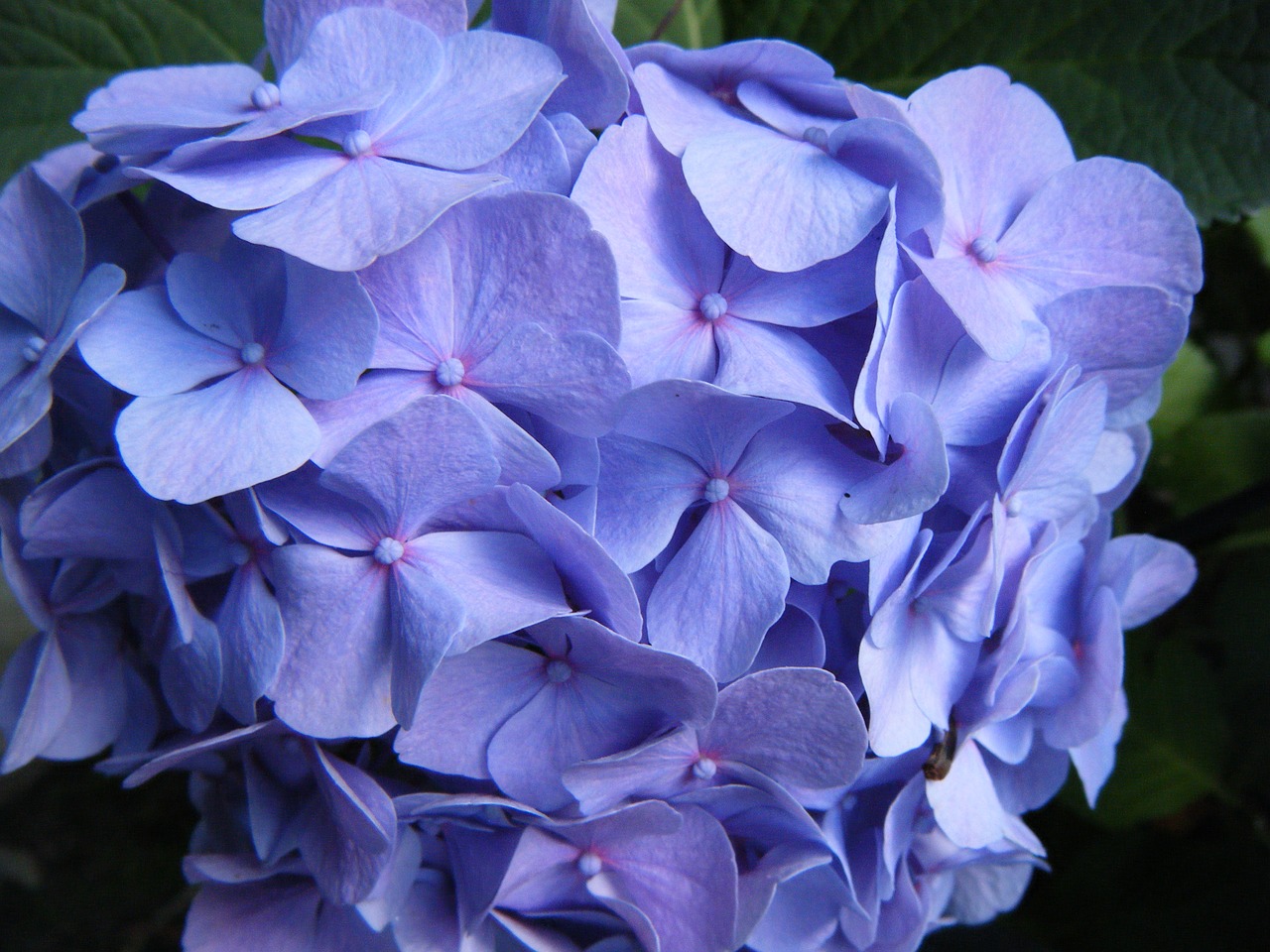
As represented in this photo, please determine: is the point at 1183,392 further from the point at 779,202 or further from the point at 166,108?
the point at 166,108

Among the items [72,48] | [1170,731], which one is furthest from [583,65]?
[1170,731]

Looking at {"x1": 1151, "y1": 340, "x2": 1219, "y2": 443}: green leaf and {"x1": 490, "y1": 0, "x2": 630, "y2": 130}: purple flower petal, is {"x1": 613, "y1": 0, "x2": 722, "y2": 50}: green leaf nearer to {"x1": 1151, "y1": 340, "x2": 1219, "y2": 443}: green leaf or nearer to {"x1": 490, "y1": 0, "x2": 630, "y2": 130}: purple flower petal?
{"x1": 490, "y1": 0, "x2": 630, "y2": 130}: purple flower petal

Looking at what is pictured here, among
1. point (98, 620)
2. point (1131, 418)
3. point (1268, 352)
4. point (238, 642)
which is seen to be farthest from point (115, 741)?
point (1268, 352)

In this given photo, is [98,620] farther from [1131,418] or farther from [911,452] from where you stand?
[1131,418]

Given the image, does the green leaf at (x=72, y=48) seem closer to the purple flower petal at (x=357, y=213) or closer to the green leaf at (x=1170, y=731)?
the purple flower petal at (x=357, y=213)

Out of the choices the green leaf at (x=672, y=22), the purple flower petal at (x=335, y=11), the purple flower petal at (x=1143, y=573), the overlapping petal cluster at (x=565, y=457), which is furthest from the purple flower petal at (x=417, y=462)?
the green leaf at (x=672, y=22)

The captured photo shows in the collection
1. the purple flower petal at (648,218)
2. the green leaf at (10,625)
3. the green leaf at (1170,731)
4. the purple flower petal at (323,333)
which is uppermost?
the purple flower petal at (648,218)

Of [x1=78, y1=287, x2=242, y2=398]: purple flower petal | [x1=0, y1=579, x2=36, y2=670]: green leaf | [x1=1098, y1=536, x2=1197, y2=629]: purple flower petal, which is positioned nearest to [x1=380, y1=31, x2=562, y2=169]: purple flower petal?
[x1=78, y1=287, x2=242, y2=398]: purple flower petal
